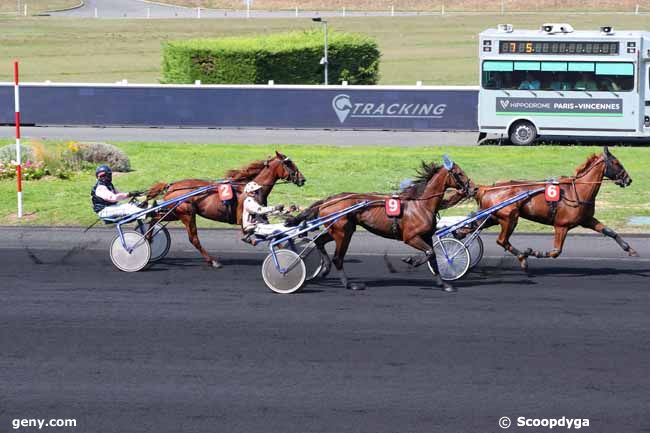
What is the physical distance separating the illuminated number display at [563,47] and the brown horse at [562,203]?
52.3 feet

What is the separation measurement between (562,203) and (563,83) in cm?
1662

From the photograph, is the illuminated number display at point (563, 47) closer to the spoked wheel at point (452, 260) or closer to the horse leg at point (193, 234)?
the spoked wheel at point (452, 260)

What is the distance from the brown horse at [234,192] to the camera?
14219mm

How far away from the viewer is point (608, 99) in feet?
97.7

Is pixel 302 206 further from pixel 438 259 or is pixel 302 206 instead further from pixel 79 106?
pixel 79 106

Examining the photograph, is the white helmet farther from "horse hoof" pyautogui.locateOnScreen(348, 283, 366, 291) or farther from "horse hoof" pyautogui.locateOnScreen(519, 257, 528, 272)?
"horse hoof" pyautogui.locateOnScreen(519, 257, 528, 272)

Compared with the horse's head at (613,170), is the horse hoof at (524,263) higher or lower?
lower

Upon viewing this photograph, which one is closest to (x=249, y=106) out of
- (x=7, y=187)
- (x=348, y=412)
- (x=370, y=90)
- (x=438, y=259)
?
(x=370, y=90)

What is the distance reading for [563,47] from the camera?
2953 cm

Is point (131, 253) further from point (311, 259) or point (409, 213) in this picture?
point (409, 213)

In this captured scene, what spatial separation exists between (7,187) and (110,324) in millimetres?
10781

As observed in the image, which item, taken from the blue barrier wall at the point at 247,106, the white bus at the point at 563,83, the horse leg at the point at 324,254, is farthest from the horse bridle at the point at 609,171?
the blue barrier wall at the point at 247,106

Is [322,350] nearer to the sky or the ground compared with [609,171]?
nearer to the ground

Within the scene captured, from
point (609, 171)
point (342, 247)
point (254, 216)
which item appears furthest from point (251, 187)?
point (609, 171)
